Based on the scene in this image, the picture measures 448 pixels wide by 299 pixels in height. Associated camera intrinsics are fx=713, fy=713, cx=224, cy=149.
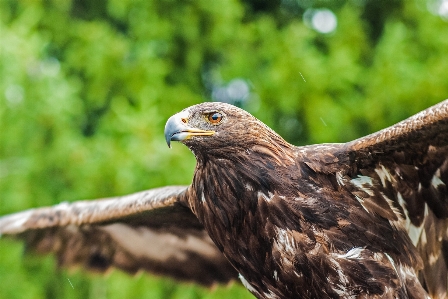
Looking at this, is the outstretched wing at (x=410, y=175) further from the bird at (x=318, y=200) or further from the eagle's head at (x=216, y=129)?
the eagle's head at (x=216, y=129)

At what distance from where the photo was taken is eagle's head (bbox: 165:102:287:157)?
420 cm

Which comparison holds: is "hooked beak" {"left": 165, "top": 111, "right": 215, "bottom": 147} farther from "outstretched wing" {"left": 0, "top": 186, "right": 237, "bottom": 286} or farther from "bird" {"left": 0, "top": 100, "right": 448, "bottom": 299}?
"outstretched wing" {"left": 0, "top": 186, "right": 237, "bottom": 286}

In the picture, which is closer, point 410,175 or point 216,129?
point 216,129

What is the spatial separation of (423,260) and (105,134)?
7794mm


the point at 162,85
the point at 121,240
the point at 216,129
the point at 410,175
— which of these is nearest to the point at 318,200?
the point at 410,175

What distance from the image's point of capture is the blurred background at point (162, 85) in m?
10.5

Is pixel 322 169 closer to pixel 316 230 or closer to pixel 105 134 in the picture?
pixel 316 230

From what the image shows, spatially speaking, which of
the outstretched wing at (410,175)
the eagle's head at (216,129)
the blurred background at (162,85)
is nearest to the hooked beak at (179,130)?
the eagle's head at (216,129)

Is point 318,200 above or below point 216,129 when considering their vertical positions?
below

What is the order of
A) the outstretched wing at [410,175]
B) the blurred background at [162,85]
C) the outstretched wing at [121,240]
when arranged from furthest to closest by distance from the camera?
the blurred background at [162,85] < the outstretched wing at [121,240] < the outstretched wing at [410,175]

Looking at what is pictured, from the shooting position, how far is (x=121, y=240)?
604 cm

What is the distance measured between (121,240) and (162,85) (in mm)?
6925

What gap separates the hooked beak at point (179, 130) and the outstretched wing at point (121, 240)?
150 cm

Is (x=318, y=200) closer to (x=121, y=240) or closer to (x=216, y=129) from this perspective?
(x=216, y=129)
